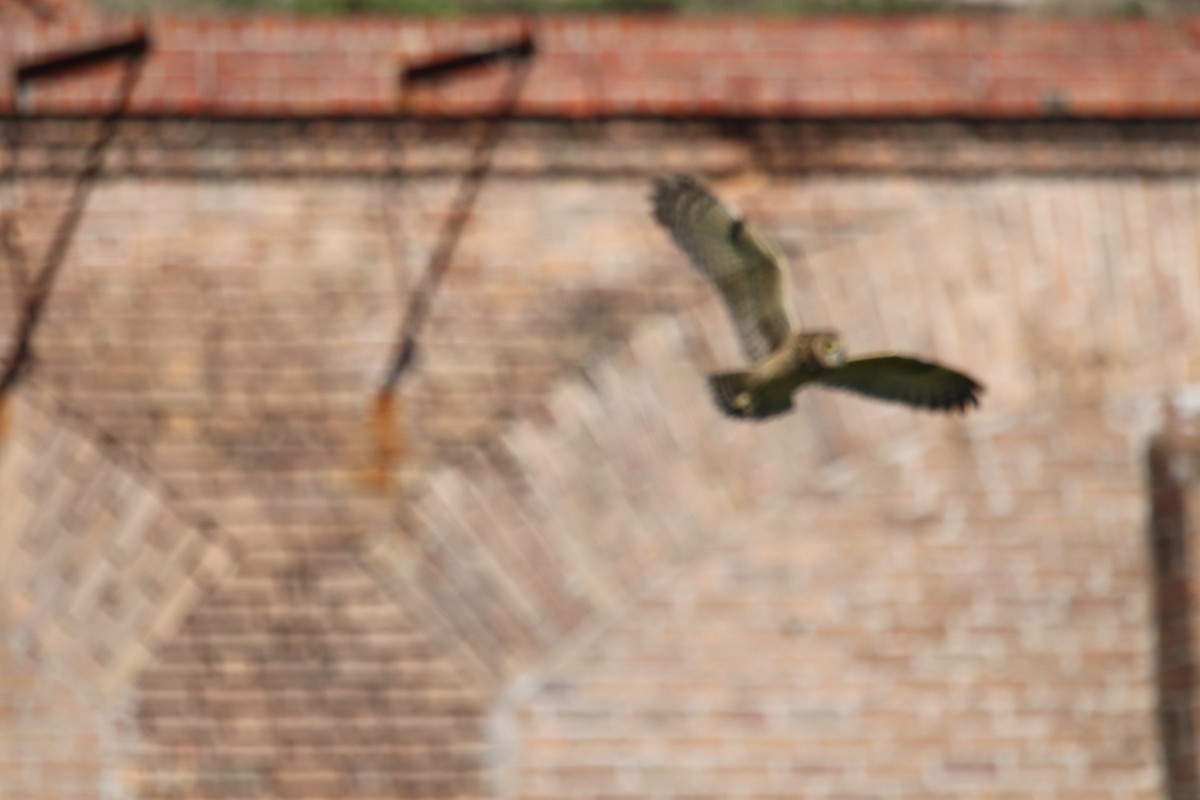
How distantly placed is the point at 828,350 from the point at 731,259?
1.21 feet

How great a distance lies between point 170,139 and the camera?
14.1 ft

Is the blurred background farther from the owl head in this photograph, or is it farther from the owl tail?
the owl head

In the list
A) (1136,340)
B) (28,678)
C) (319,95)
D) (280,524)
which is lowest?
(28,678)

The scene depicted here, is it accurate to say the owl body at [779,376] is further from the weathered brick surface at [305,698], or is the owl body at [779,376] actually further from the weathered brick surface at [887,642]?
the weathered brick surface at [305,698]

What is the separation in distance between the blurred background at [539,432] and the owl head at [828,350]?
0.86m

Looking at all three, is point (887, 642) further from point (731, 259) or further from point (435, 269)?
point (435, 269)

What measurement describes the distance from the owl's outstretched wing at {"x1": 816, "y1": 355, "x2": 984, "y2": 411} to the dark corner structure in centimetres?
79

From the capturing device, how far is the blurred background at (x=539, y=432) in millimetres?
4301

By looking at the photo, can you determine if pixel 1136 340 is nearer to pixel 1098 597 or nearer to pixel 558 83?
pixel 1098 597

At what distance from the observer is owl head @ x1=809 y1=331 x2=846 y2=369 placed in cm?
339

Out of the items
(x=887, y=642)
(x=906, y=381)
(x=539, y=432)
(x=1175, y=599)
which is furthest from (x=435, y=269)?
(x=1175, y=599)

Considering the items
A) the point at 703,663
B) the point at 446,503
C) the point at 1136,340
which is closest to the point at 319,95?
the point at 446,503

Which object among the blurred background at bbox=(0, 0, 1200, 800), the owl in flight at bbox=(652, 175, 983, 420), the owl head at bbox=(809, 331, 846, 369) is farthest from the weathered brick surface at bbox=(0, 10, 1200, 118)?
the owl head at bbox=(809, 331, 846, 369)

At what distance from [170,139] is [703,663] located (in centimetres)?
170
